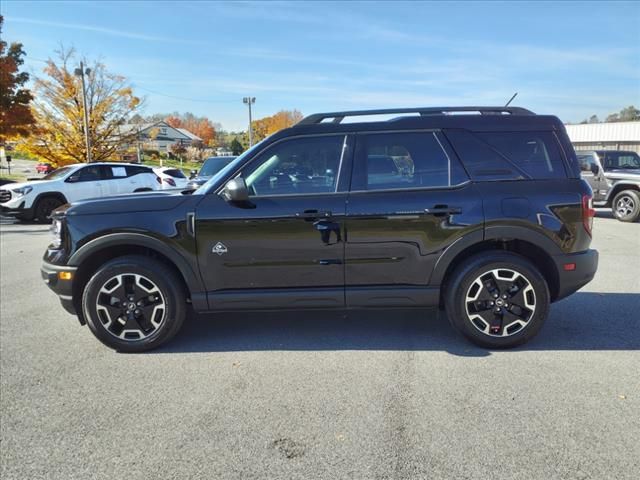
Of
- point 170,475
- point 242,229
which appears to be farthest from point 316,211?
point 170,475

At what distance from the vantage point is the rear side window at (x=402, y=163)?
3850mm

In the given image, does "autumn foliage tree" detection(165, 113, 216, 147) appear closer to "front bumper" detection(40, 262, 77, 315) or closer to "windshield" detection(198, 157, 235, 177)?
"windshield" detection(198, 157, 235, 177)

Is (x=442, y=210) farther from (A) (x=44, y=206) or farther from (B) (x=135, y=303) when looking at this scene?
(A) (x=44, y=206)

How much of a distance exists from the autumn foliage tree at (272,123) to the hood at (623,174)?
76.2 meters

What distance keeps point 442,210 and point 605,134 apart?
144 feet

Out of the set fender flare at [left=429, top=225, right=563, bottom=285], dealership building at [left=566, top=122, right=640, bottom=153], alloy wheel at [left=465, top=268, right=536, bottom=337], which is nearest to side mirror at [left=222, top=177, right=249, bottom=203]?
fender flare at [left=429, top=225, right=563, bottom=285]

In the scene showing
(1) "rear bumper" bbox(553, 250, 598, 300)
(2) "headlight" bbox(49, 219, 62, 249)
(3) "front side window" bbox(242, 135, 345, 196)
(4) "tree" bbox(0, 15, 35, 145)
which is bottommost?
(1) "rear bumper" bbox(553, 250, 598, 300)

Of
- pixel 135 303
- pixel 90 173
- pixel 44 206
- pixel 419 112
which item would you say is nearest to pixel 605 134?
pixel 90 173

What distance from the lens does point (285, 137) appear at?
392 centimetres

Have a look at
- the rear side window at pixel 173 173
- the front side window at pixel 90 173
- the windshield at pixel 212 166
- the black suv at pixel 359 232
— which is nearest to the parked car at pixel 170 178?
the rear side window at pixel 173 173

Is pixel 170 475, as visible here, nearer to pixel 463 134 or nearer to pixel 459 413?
pixel 459 413

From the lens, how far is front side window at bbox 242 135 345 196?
152 inches

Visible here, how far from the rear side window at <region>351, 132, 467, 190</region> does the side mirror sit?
0.91 metres

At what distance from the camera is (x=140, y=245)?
387 cm
